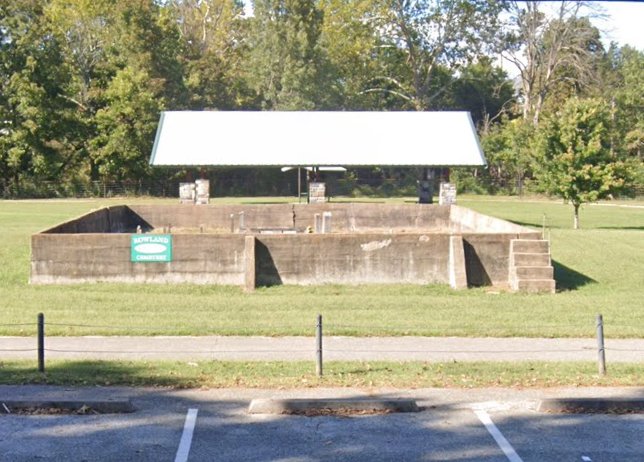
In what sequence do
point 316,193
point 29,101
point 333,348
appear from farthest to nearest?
point 29,101 → point 316,193 → point 333,348

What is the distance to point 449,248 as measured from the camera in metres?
26.1

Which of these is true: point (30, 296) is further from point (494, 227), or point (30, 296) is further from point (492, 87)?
point (492, 87)

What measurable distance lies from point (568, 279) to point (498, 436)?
56.9 feet

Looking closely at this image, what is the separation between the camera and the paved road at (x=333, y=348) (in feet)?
54.0

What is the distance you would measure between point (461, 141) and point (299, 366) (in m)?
36.3

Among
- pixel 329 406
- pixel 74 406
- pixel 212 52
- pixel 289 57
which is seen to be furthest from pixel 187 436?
pixel 212 52

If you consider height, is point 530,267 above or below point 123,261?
below

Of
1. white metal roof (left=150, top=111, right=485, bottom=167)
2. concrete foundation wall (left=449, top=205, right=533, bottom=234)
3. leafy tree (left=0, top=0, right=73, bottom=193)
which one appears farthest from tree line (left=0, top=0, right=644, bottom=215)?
concrete foundation wall (left=449, top=205, right=533, bottom=234)

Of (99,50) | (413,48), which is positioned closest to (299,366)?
(99,50)

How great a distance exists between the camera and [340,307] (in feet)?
73.3

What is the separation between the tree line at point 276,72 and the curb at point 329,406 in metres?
49.3

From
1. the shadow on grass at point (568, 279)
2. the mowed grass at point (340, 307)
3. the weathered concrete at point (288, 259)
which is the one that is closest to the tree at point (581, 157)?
the mowed grass at point (340, 307)

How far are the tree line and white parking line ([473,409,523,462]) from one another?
49.2 meters

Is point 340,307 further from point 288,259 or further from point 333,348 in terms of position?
point 333,348
